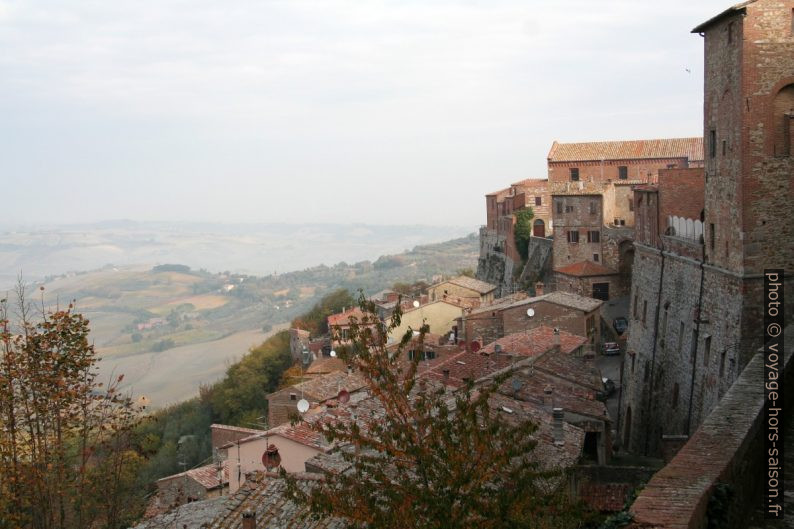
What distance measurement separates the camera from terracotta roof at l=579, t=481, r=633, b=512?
51.7 feet

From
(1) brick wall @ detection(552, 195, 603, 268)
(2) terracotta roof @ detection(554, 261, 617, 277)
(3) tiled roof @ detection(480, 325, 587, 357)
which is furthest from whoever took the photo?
(1) brick wall @ detection(552, 195, 603, 268)

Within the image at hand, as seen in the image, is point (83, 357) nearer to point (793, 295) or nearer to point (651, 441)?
point (793, 295)

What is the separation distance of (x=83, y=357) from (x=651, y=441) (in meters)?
17.5

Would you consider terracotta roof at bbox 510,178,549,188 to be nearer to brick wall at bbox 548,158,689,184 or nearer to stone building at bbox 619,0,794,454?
brick wall at bbox 548,158,689,184

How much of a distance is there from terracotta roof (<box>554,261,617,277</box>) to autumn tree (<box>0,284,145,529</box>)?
36517 millimetres

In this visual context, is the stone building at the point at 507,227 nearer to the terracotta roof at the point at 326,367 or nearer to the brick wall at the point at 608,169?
the brick wall at the point at 608,169

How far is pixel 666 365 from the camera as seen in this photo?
81.6 feet

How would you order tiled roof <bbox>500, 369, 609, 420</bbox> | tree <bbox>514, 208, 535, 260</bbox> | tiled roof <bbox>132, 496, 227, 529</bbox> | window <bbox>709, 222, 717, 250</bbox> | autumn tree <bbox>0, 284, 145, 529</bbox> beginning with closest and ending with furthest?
1. autumn tree <bbox>0, 284, 145, 529</bbox>
2. tiled roof <bbox>132, 496, 227, 529</bbox>
3. window <bbox>709, 222, 717, 250</bbox>
4. tiled roof <bbox>500, 369, 609, 420</bbox>
5. tree <bbox>514, 208, 535, 260</bbox>

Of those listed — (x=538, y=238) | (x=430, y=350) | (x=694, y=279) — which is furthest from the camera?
(x=538, y=238)

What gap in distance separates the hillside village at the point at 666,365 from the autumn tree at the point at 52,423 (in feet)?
5.87

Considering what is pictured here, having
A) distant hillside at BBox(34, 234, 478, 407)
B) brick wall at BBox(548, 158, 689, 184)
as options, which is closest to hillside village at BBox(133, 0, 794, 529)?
brick wall at BBox(548, 158, 689, 184)

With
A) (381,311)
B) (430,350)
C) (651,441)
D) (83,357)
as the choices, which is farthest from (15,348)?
(381,311)

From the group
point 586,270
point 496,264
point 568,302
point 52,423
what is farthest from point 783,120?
point 496,264

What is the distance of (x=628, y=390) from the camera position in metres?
29.0
